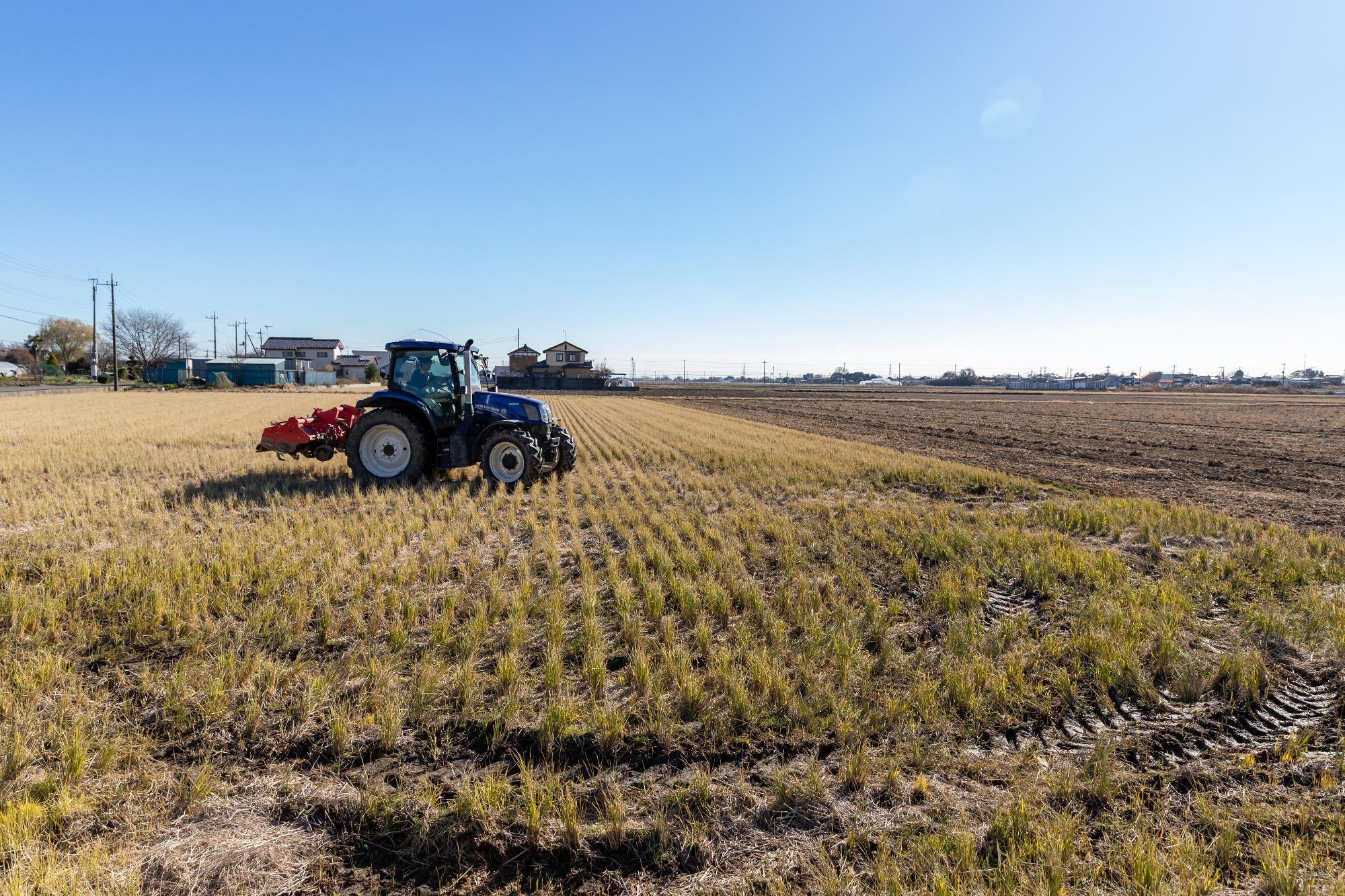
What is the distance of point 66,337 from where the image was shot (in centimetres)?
7919

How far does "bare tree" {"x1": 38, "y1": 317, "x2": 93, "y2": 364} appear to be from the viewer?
78.8 m

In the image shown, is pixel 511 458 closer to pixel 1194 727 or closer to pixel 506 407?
pixel 506 407

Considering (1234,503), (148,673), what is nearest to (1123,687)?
(148,673)

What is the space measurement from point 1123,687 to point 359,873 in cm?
456

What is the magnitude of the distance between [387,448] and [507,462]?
212cm

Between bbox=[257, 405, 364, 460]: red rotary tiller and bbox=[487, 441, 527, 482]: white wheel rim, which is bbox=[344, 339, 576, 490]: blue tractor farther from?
bbox=[257, 405, 364, 460]: red rotary tiller

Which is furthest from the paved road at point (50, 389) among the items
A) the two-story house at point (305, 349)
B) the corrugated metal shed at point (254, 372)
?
the two-story house at point (305, 349)

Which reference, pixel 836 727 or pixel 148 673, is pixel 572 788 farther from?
pixel 148 673

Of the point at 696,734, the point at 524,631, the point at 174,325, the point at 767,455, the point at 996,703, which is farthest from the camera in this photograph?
the point at 174,325

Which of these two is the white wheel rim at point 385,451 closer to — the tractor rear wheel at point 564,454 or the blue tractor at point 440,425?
the blue tractor at point 440,425

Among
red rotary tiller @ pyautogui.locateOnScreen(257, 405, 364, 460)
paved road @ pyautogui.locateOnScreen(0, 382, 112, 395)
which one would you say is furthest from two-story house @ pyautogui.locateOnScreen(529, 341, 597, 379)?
red rotary tiller @ pyautogui.locateOnScreen(257, 405, 364, 460)

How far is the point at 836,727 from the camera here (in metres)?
3.56

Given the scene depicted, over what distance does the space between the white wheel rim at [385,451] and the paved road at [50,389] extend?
44208mm

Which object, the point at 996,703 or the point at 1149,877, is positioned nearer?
the point at 1149,877
